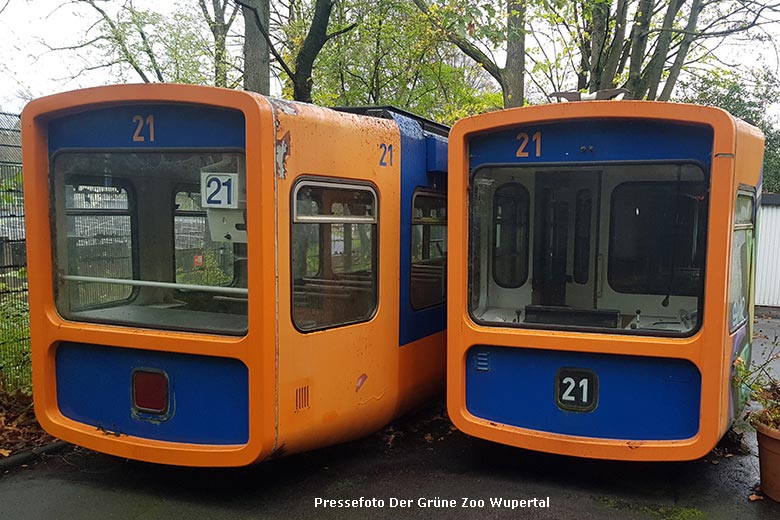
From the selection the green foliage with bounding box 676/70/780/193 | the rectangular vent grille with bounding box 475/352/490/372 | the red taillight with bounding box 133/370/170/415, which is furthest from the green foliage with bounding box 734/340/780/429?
the green foliage with bounding box 676/70/780/193

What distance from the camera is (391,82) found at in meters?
14.9

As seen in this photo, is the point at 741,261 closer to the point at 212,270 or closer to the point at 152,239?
the point at 212,270

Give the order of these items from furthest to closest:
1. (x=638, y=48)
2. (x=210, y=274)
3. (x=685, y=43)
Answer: (x=685, y=43), (x=638, y=48), (x=210, y=274)

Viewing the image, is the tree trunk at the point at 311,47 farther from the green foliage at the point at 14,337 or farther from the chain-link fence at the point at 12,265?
the green foliage at the point at 14,337

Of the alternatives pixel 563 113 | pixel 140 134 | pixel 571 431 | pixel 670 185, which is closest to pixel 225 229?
pixel 140 134

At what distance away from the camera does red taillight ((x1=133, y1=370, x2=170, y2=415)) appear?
13.4 ft

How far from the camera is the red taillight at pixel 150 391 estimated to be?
409 centimetres

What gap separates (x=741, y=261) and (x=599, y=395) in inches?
54.9

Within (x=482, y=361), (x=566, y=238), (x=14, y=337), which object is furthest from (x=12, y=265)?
(x=566, y=238)

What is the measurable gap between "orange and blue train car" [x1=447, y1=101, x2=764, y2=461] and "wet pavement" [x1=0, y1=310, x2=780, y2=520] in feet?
1.19

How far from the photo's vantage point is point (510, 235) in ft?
17.2

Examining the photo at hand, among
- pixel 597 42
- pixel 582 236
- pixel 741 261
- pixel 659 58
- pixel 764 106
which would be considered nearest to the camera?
pixel 741 261

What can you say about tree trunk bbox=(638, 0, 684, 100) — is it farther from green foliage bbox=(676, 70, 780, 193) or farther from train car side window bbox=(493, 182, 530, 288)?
green foliage bbox=(676, 70, 780, 193)

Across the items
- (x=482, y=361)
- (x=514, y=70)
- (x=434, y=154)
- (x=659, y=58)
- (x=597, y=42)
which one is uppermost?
(x=597, y=42)
